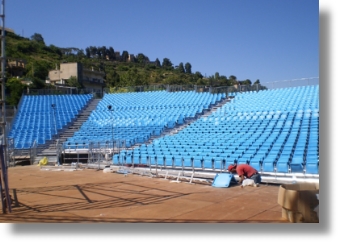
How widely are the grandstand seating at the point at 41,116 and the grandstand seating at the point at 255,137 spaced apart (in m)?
2.50

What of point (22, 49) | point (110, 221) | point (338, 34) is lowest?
point (110, 221)

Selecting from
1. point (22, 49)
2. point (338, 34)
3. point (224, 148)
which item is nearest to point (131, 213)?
point (338, 34)

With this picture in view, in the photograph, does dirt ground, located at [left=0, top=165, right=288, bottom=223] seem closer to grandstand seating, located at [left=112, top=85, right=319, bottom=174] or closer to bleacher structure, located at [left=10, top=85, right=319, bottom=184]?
grandstand seating, located at [left=112, top=85, right=319, bottom=174]

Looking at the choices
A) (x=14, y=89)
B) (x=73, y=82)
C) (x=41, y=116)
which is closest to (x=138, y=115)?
(x=41, y=116)

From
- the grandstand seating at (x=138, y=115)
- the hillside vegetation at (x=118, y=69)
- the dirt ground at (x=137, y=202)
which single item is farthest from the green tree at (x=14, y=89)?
the dirt ground at (x=137, y=202)

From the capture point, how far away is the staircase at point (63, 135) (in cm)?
1457

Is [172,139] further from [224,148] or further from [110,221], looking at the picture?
[110,221]

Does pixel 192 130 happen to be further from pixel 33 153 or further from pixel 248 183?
pixel 248 183

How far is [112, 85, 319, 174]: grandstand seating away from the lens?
9.08m

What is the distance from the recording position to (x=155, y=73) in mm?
40688

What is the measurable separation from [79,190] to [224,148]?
4824mm

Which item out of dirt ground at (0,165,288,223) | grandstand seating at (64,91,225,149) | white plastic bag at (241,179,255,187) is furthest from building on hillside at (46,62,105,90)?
white plastic bag at (241,179,255,187)

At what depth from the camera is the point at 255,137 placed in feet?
38.2

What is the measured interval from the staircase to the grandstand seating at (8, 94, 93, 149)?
25 cm
